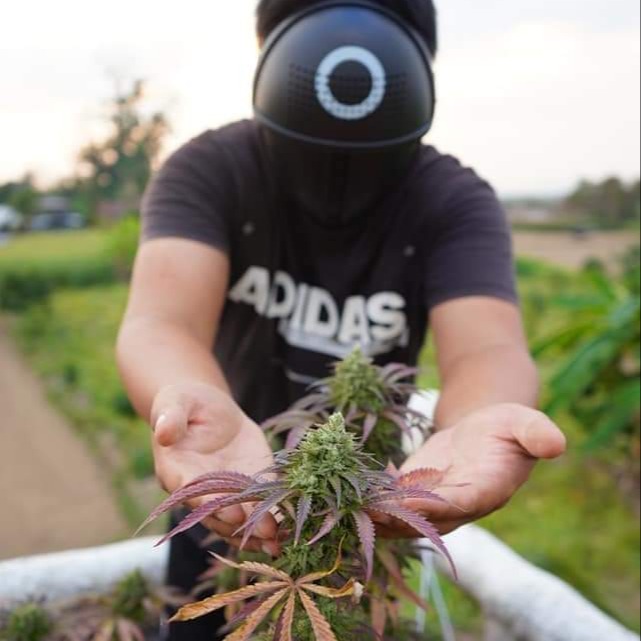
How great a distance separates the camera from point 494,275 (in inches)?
52.2

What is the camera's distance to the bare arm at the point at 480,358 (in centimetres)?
118

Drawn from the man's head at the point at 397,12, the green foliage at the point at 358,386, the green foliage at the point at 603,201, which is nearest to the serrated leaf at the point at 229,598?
the green foliage at the point at 358,386

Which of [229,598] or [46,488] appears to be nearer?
[229,598]

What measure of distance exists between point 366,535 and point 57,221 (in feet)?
91.2

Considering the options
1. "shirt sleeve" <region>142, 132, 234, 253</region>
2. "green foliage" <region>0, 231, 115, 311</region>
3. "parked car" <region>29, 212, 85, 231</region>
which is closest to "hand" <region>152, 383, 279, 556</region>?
"shirt sleeve" <region>142, 132, 234, 253</region>

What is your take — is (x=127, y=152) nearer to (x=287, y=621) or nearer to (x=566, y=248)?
(x=566, y=248)

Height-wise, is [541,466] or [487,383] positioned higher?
[487,383]

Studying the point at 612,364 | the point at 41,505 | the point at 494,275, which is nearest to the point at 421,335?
the point at 494,275

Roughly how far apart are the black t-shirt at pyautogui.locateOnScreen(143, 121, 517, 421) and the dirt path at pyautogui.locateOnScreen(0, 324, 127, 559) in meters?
2.88

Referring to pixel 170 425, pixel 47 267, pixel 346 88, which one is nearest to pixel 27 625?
pixel 170 425

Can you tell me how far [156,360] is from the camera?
47.3 inches

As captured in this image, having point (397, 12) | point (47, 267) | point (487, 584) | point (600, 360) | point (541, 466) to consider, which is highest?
point (397, 12)

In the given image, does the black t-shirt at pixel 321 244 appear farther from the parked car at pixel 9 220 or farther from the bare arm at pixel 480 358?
the parked car at pixel 9 220

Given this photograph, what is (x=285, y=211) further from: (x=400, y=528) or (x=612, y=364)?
(x=612, y=364)
